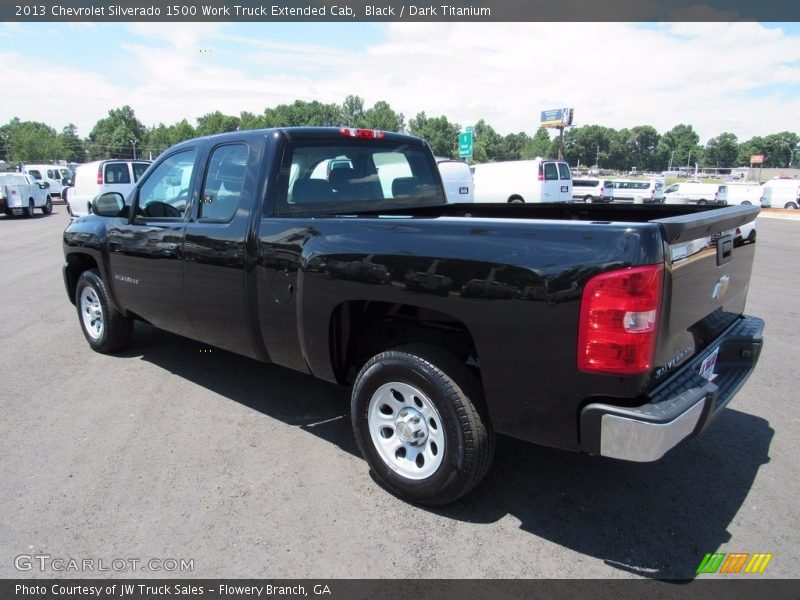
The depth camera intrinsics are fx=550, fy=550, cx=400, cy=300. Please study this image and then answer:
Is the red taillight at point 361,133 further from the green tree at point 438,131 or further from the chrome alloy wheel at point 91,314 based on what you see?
the green tree at point 438,131

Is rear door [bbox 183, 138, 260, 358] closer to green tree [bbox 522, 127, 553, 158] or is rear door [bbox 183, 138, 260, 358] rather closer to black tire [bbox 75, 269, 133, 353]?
black tire [bbox 75, 269, 133, 353]

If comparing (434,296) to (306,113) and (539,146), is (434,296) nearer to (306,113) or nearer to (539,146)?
(306,113)

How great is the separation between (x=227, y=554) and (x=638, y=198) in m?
39.3

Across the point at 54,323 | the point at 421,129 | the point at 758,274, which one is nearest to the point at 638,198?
the point at 758,274

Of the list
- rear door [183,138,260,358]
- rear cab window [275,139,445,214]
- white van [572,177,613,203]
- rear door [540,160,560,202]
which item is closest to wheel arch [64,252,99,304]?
rear door [183,138,260,358]

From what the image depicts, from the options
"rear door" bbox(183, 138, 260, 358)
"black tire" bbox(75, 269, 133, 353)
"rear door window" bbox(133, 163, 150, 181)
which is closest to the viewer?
"rear door" bbox(183, 138, 260, 358)

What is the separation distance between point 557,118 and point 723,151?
99153 mm

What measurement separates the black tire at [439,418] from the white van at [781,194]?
43.5 meters

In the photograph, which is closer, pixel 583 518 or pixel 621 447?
pixel 621 447

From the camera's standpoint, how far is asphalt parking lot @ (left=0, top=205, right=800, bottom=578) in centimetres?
255

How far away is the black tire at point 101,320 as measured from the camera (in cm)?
515

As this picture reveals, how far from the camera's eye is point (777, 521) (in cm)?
275

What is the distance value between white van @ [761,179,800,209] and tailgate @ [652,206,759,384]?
42226 mm

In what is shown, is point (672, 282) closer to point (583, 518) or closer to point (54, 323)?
point (583, 518)
